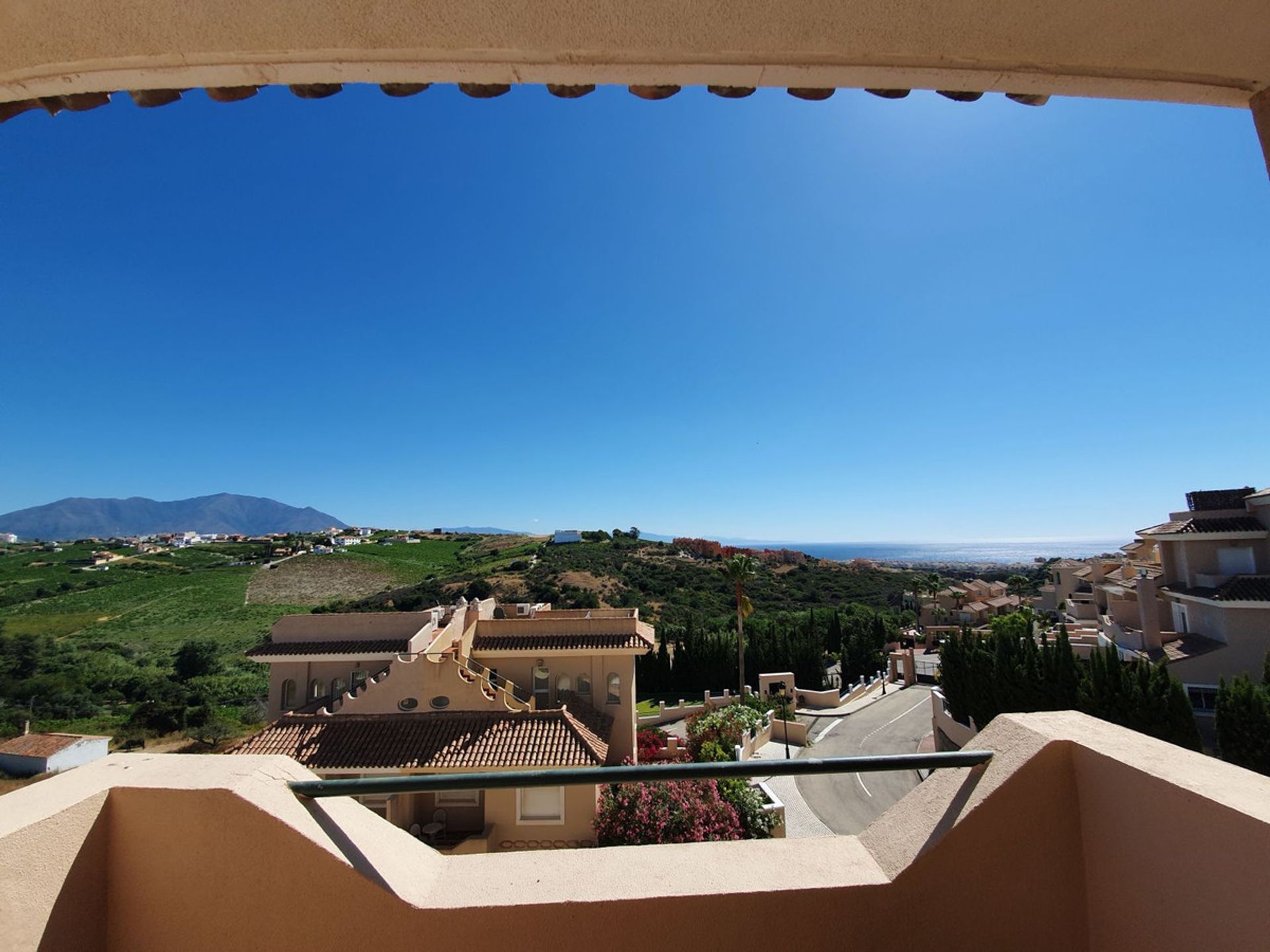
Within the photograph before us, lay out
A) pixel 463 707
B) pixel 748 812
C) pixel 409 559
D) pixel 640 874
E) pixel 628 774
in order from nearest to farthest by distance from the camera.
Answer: pixel 640 874, pixel 628 774, pixel 748 812, pixel 463 707, pixel 409 559

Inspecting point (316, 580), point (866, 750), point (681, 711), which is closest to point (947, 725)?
point (866, 750)

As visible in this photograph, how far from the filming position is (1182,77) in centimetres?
187

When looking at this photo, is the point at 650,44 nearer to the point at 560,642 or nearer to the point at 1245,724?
the point at 560,642

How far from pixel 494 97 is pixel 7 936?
2.78m

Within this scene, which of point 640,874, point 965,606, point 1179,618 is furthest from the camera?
point 965,606

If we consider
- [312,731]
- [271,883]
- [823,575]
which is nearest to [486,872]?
[271,883]

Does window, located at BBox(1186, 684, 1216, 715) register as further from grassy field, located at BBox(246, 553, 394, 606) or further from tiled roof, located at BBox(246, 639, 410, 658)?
grassy field, located at BBox(246, 553, 394, 606)

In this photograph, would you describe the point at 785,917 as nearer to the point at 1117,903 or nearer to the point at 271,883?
the point at 1117,903

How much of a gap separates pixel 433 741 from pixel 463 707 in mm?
1241

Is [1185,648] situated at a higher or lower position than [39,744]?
higher

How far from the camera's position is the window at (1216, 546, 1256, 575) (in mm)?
19375

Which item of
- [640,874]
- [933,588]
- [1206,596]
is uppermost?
[640,874]

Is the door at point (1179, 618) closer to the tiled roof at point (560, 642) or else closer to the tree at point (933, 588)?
the tiled roof at point (560, 642)

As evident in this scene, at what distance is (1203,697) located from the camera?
728 inches
